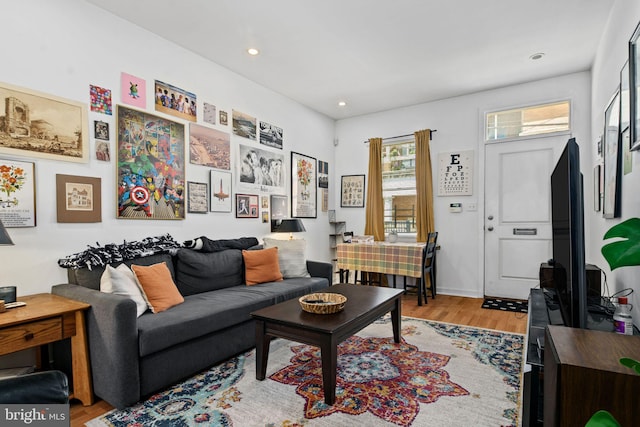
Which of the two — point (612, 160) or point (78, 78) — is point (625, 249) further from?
point (78, 78)

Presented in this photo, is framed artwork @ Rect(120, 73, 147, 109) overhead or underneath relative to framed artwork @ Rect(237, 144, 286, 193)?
overhead

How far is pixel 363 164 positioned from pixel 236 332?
3.79 m

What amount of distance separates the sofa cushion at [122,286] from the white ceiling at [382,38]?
6.90ft

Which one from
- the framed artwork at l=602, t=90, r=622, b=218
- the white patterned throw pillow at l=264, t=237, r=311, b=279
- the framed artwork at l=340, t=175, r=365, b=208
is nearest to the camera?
the framed artwork at l=602, t=90, r=622, b=218

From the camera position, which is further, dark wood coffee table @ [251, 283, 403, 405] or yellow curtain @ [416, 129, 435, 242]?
yellow curtain @ [416, 129, 435, 242]

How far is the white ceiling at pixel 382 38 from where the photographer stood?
9.26ft

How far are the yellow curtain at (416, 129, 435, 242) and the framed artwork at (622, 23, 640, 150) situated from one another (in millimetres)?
3177

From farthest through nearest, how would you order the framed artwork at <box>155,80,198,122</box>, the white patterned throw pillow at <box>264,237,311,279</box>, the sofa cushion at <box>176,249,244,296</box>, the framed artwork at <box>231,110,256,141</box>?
the framed artwork at <box>231,110,256,141</box> → the white patterned throw pillow at <box>264,237,311,279</box> → the framed artwork at <box>155,80,198,122</box> → the sofa cushion at <box>176,249,244,296</box>

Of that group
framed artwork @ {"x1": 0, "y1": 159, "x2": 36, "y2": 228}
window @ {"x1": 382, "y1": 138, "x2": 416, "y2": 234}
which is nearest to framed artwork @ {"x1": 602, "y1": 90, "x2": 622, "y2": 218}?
window @ {"x1": 382, "y1": 138, "x2": 416, "y2": 234}

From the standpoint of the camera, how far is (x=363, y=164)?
5738mm

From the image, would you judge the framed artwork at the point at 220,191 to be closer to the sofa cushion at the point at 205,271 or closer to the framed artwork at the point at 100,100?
the sofa cushion at the point at 205,271

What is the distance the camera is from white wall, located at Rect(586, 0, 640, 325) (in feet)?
5.97

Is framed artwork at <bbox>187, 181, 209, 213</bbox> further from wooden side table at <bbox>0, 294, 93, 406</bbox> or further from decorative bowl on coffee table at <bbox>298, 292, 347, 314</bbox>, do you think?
decorative bowl on coffee table at <bbox>298, 292, 347, 314</bbox>

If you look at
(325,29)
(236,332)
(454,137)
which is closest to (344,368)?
(236,332)
